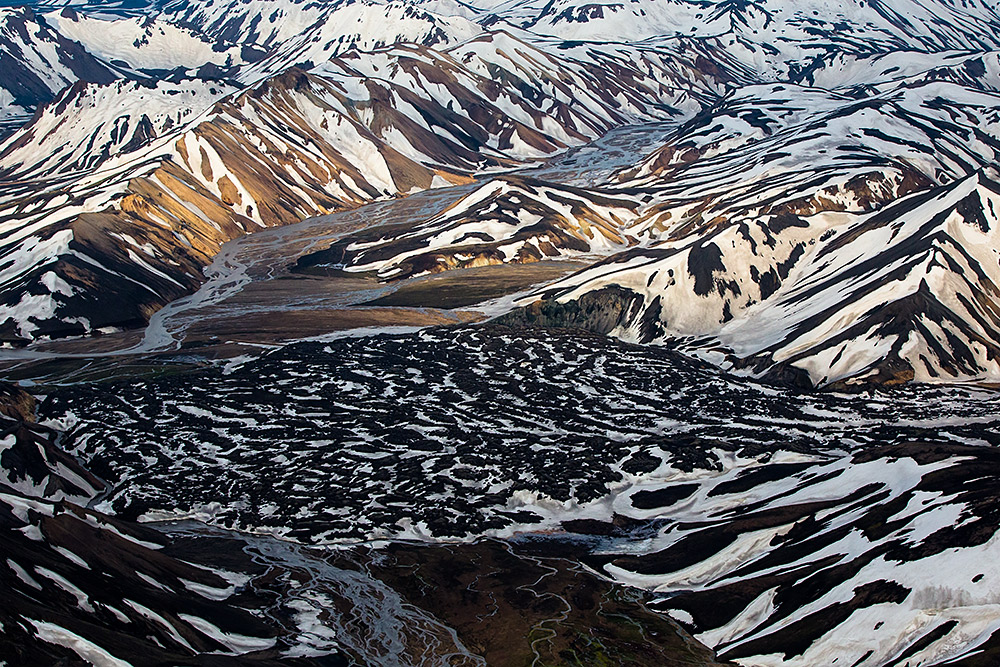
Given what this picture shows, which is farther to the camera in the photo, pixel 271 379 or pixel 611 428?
pixel 271 379

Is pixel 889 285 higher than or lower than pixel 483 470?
higher

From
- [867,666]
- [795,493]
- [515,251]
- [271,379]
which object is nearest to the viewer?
[867,666]

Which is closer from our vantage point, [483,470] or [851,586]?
[851,586]

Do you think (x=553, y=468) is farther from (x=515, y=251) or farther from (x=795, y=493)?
(x=515, y=251)

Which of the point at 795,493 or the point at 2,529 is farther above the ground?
the point at 2,529

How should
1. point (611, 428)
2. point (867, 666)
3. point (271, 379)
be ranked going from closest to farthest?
point (867, 666) < point (611, 428) < point (271, 379)

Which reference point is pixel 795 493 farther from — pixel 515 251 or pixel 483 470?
pixel 515 251

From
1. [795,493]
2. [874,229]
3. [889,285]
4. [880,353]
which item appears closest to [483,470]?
[795,493]

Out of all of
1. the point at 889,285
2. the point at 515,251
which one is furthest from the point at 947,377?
the point at 515,251

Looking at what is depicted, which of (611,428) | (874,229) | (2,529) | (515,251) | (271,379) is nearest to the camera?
(2,529)
